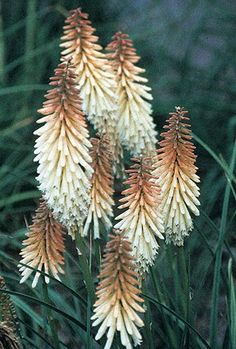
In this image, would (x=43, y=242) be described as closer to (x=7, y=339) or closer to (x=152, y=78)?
(x=7, y=339)

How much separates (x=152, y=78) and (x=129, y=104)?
2681 mm

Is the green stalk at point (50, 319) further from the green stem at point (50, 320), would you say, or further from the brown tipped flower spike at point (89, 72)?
the brown tipped flower spike at point (89, 72)

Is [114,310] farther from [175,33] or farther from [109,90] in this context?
[175,33]

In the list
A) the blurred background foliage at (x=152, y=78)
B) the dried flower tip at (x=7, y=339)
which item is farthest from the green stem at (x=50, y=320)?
the blurred background foliage at (x=152, y=78)

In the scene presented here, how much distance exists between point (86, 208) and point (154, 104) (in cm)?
291

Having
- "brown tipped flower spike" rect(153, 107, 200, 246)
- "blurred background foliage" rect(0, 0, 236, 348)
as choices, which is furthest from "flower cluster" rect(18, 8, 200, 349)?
"blurred background foliage" rect(0, 0, 236, 348)

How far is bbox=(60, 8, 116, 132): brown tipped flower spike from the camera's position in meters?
3.61

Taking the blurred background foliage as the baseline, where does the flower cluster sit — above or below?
below

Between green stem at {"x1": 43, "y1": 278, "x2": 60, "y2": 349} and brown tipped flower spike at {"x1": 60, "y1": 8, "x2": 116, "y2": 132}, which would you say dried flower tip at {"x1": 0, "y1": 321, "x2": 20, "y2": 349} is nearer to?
green stem at {"x1": 43, "y1": 278, "x2": 60, "y2": 349}

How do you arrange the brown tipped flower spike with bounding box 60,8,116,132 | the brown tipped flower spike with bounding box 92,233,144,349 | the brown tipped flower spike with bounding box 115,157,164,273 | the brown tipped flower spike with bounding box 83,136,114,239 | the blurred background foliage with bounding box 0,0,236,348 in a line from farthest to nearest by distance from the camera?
the blurred background foliage with bounding box 0,0,236,348 < the brown tipped flower spike with bounding box 60,8,116,132 < the brown tipped flower spike with bounding box 83,136,114,239 < the brown tipped flower spike with bounding box 115,157,164,273 < the brown tipped flower spike with bounding box 92,233,144,349

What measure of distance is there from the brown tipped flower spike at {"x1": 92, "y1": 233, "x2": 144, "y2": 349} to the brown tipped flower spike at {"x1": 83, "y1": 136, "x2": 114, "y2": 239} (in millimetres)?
597

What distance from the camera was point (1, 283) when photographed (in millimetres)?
3020

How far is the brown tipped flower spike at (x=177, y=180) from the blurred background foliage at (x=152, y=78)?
1612 millimetres

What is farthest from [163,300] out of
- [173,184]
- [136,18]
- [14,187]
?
[136,18]
